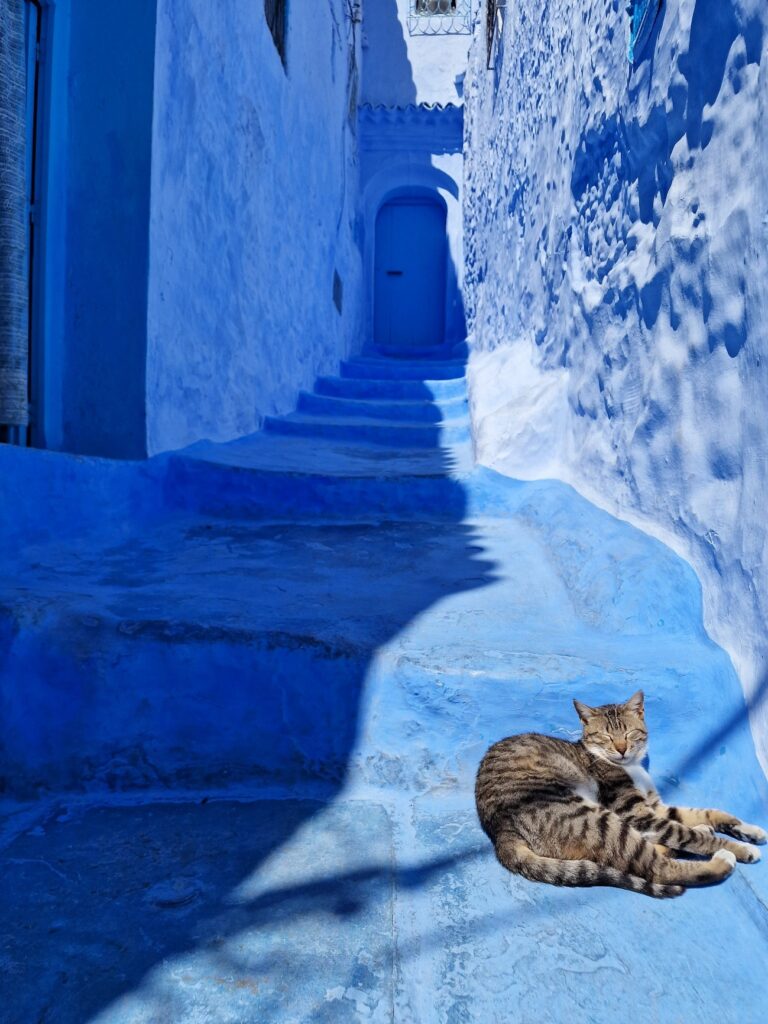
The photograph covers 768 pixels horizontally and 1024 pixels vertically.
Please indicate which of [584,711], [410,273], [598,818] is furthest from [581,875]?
[410,273]

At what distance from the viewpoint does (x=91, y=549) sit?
3.00 m

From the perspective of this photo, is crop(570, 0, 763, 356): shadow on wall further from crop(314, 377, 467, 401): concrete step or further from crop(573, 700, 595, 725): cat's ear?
crop(314, 377, 467, 401): concrete step

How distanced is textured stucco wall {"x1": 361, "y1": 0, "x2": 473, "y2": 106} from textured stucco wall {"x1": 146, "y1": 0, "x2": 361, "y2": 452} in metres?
3.63

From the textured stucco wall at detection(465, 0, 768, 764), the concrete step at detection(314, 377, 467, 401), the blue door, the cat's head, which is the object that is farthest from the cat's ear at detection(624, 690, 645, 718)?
the blue door

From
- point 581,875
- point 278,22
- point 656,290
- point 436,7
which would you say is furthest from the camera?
point 436,7

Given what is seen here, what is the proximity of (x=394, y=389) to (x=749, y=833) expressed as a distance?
5813 millimetres

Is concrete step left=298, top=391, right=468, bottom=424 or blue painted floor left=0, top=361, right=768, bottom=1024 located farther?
concrete step left=298, top=391, right=468, bottom=424

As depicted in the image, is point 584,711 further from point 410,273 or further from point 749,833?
point 410,273

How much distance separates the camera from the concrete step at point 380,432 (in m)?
5.57

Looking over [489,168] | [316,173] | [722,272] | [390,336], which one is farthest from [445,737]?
[390,336]

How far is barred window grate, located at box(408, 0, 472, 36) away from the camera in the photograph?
11.4 metres

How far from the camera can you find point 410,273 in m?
11.9

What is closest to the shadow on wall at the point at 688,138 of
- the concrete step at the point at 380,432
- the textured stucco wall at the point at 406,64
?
the concrete step at the point at 380,432

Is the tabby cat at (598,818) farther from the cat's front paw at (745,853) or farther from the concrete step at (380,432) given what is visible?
the concrete step at (380,432)
